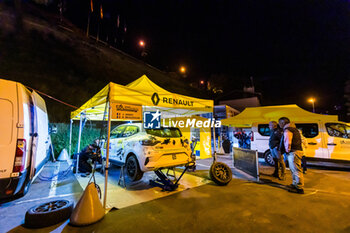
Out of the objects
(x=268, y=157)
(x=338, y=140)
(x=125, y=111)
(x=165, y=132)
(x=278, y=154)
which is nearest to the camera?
(x=125, y=111)

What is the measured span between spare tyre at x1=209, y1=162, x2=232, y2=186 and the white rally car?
74 centimetres

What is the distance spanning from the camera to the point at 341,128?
6.53 meters

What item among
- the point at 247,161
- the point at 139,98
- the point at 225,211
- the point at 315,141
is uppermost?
the point at 139,98

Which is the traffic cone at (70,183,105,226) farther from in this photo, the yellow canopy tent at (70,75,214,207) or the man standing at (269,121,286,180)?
the man standing at (269,121,286,180)

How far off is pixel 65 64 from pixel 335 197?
19.4 meters

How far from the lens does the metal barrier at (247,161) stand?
5069 millimetres

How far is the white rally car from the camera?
426 centimetres

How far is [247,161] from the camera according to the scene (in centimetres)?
555

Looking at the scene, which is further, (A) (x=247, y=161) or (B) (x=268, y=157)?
(B) (x=268, y=157)

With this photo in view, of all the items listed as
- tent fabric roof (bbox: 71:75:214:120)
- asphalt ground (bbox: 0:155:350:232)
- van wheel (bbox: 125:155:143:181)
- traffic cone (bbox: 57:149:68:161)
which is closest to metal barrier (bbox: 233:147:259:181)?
asphalt ground (bbox: 0:155:350:232)

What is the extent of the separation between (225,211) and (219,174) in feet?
5.76

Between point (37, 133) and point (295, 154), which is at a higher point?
point (37, 133)

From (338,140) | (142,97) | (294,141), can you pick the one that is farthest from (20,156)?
(338,140)

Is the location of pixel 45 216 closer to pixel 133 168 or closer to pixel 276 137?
pixel 133 168
